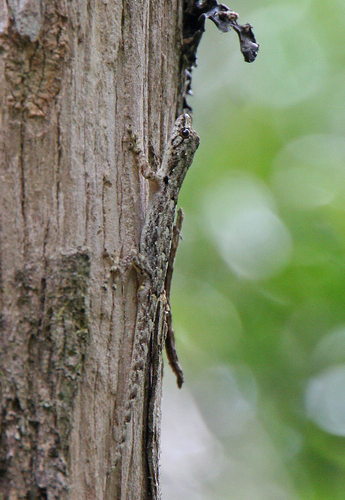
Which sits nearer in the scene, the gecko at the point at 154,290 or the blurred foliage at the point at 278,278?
the gecko at the point at 154,290

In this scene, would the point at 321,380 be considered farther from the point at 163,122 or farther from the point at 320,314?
the point at 163,122

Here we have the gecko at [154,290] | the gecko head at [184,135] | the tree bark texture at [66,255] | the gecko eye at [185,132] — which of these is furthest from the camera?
the gecko eye at [185,132]

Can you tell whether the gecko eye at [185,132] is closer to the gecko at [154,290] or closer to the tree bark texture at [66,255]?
the gecko at [154,290]

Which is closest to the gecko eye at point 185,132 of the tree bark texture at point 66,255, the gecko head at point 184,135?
the gecko head at point 184,135

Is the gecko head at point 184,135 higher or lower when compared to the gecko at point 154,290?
higher

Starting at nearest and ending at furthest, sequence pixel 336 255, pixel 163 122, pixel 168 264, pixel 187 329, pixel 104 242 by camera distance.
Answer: pixel 104 242 < pixel 163 122 < pixel 168 264 < pixel 336 255 < pixel 187 329

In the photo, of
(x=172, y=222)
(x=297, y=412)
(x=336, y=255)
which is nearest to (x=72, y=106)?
(x=172, y=222)
